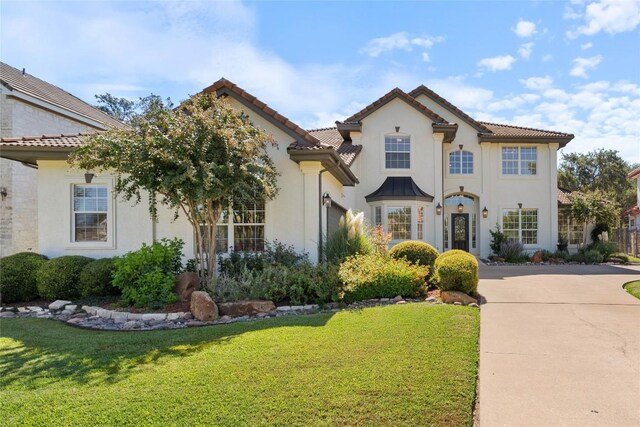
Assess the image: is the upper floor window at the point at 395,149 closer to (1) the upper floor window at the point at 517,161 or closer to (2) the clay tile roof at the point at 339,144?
(2) the clay tile roof at the point at 339,144

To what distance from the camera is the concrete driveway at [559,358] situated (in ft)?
12.1

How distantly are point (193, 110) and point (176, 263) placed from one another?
3.97 m

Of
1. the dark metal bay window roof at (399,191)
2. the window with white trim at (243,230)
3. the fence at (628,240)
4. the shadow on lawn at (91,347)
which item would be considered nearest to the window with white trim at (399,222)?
the dark metal bay window roof at (399,191)

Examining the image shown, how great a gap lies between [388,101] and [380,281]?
11.5 meters

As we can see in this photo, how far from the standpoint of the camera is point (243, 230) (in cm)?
1127

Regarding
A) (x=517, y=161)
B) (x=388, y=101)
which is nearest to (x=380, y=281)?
(x=388, y=101)

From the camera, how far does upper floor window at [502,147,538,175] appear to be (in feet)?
63.5

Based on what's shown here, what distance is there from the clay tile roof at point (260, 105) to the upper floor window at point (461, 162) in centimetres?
1117

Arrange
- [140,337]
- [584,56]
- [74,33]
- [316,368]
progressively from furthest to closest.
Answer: [584,56] < [74,33] < [140,337] < [316,368]

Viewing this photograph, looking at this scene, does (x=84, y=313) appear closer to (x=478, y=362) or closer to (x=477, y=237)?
(x=478, y=362)

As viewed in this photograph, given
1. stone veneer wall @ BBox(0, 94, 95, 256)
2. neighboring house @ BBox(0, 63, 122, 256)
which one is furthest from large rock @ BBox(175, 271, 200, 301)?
stone veneer wall @ BBox(0, 94, 95, 256)

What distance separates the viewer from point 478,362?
4.94 metres

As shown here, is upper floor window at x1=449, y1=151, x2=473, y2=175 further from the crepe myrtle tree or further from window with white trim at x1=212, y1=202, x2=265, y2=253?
the crepe myrtle tree

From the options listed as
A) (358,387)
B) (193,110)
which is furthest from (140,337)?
(193,110)
